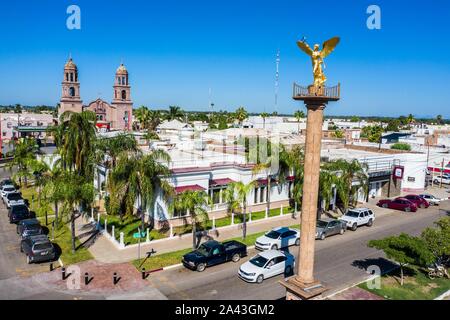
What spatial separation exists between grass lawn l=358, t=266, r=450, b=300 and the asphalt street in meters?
1.30

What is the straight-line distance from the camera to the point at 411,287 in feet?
66.9

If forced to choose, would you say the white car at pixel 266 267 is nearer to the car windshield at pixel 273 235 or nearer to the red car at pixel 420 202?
the car windshield at pixel 273 235

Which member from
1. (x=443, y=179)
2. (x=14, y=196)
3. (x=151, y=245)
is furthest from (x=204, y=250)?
(x=443, y=179)

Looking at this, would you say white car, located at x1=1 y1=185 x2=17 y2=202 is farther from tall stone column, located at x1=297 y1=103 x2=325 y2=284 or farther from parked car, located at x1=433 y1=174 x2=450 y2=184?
parked car, located at x1=433 y1=174 x2=450 y2=184

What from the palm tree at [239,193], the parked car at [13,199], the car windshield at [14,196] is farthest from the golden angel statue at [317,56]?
the car windshield at [14,196]

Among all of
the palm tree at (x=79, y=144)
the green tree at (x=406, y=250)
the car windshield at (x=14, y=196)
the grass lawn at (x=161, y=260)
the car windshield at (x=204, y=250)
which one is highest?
the palm tree at (x=79, y=144)

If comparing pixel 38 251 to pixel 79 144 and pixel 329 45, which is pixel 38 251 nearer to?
pixel 79 144

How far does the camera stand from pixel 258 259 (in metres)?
21.7

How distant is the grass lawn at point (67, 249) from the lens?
2317 centimetres

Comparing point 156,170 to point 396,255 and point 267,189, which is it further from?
point 396,255

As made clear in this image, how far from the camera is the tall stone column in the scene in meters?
16.9

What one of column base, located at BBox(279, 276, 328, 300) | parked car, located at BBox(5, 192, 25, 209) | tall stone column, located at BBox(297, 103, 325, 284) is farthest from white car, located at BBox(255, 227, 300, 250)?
parked car, located at BBox(5, 192, 25, 209)

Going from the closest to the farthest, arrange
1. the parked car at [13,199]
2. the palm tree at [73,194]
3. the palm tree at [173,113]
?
the palm tree at [73,194], the parked car at [13,199], the palm tree at [173,113]

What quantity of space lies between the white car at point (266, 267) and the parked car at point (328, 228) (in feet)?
21.5
